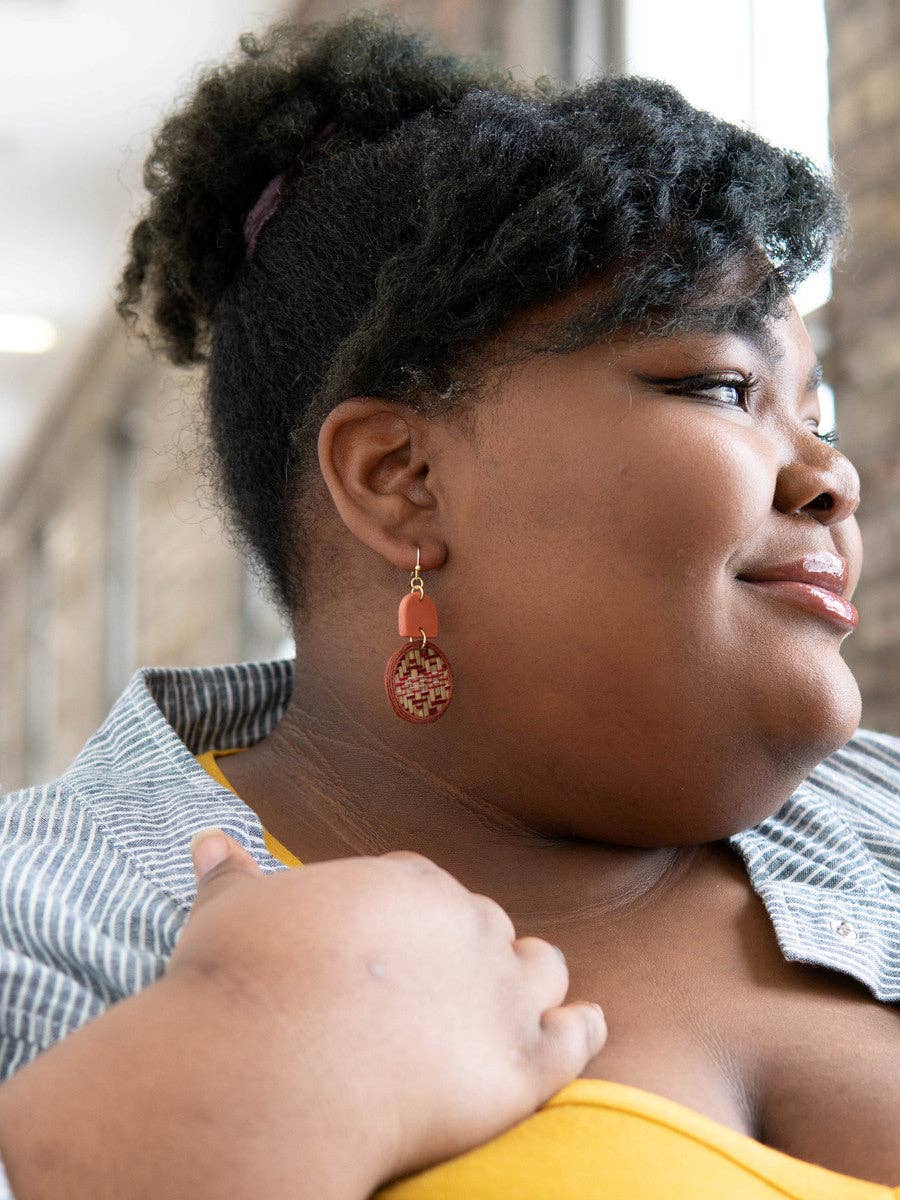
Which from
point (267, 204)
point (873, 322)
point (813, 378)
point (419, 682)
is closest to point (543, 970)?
point (419, 682)

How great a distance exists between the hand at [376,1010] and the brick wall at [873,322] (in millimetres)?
1308

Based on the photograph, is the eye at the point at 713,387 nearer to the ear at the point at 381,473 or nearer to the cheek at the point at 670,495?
the cheek at the point at 670,495

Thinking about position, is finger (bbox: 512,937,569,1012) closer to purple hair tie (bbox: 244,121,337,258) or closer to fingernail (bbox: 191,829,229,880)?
fingernail (bbox: 191,829,229,880)

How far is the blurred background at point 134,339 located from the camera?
2057 millimetres

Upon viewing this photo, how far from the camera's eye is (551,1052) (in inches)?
31.0

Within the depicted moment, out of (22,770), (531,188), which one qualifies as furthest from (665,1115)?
(22,770)

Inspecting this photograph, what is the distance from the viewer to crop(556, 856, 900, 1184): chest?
86 cm

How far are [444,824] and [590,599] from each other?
22 centimetres

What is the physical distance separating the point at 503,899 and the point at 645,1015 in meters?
0.17

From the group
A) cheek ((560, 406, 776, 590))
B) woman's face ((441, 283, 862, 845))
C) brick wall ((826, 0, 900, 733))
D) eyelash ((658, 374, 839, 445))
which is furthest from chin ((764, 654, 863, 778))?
brick wall ((826, 0, 900, 733))

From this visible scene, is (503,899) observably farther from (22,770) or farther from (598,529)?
(22,770)

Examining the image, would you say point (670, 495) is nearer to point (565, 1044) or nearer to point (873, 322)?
point (565, 1044)

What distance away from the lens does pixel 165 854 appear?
0.96 metres

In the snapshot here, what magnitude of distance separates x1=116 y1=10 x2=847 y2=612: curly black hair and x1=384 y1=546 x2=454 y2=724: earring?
6.2 inches
